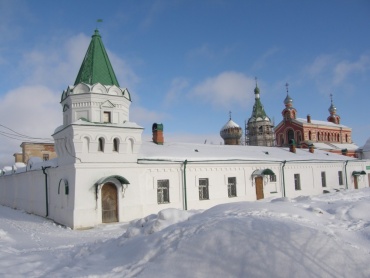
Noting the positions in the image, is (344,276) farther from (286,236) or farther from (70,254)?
(70,254)

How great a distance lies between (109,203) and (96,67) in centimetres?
621

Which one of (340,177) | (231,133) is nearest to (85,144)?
(340,177)

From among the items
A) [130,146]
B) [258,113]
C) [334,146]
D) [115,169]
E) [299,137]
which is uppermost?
[258,113]

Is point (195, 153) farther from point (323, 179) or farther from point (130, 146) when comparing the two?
point (323, 179)

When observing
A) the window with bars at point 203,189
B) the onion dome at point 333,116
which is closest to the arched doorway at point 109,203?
the window with bars at point 203,189

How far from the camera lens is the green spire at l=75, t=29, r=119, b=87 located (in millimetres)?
14414

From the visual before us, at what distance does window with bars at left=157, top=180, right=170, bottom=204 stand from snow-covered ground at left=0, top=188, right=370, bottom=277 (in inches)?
264

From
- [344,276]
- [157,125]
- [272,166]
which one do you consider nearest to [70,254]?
[344,276]

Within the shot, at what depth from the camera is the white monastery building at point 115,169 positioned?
1329 centimetres

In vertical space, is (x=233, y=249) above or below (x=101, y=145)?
below

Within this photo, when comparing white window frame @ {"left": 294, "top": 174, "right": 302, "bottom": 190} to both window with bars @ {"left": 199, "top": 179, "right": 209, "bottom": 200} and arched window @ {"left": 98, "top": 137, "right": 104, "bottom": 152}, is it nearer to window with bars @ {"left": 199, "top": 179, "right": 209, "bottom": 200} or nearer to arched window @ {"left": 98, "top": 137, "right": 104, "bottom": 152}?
window with bars @ {"left": 199, "top": 179, "right": 209, "bottom": 200}

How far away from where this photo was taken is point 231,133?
41562 millimetres

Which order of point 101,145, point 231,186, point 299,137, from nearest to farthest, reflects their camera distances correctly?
1. point 101,145
2. point 231,186
3. point 299,137

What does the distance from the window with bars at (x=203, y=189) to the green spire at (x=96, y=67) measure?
6749 mm
